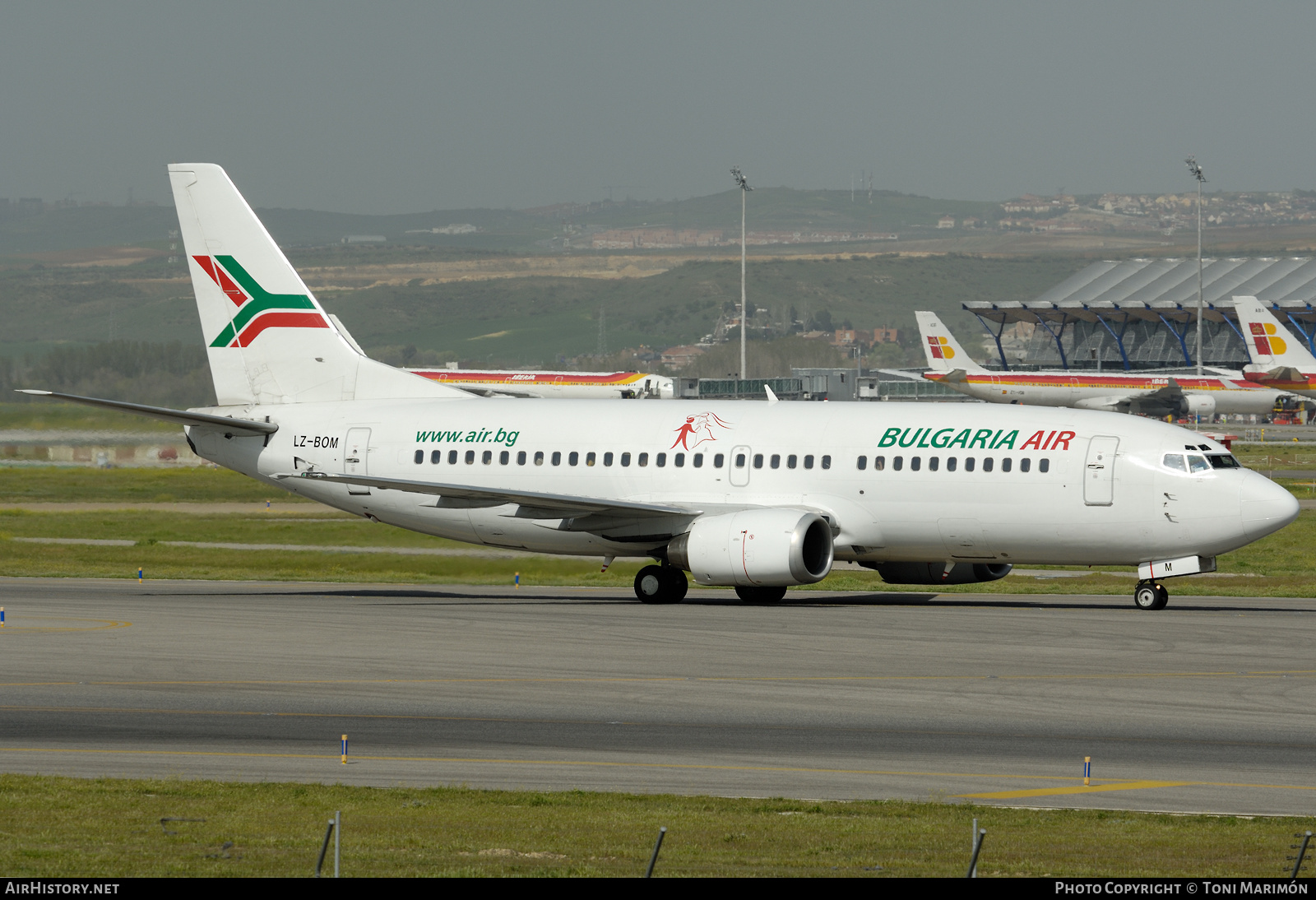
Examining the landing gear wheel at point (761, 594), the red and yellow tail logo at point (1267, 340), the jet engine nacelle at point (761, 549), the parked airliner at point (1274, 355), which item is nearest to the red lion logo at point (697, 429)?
the jet engine nacelle at point (761, 549)

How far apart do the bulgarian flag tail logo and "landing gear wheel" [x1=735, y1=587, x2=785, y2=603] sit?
13.3 metres

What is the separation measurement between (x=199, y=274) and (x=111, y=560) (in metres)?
12.6

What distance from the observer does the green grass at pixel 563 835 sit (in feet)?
41.5

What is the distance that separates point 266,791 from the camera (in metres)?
16.5

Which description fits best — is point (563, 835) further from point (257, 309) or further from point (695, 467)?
point (257, 309)

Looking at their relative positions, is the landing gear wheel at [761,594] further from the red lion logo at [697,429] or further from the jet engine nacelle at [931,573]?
the red lion logo at [697,429]

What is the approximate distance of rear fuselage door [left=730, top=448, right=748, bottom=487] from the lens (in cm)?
3706

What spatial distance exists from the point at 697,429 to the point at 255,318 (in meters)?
12.5

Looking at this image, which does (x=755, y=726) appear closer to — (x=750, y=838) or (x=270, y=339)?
(x=750, y=838)

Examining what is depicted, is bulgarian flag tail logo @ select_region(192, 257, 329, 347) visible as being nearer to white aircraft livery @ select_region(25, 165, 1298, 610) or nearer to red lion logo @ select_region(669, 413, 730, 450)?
white aircraft livery @ select_region(25, 165, 1298, 610)

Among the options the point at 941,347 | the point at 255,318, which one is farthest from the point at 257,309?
the point at 941,347

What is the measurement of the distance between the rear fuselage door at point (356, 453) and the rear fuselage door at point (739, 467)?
9519 mm
